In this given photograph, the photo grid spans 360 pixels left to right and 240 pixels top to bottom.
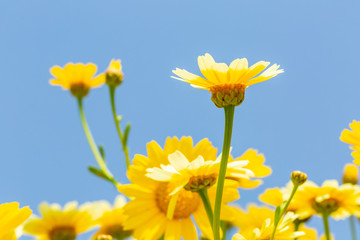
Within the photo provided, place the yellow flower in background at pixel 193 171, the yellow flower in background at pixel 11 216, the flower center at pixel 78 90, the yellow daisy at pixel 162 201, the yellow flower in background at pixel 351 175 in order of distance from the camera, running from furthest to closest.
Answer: the flower center at pixel 78 90
the yellow flower in background at pixel 351 175
the yellow daisy at pixel 162 201
the yellow flower in background at pixel 193 171
the yellow flower in background at pixel 11 216

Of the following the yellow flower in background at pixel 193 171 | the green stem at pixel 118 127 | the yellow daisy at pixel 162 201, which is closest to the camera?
the yellow flower in background at pixel 193 171

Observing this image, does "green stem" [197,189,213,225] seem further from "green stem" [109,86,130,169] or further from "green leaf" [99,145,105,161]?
"green leaf" [99,145,105,161]

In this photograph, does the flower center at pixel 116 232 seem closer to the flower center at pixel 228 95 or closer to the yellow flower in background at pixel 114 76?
the yellow flower in background at pixel 114 76

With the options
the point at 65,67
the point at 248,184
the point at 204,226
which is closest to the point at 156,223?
the point at 204,226

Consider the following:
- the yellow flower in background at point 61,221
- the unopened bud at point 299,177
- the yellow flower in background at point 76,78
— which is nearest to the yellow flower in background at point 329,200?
the unopened bud at point 299,177

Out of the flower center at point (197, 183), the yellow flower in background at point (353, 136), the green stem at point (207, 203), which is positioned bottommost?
the green stem at point (207, 203)

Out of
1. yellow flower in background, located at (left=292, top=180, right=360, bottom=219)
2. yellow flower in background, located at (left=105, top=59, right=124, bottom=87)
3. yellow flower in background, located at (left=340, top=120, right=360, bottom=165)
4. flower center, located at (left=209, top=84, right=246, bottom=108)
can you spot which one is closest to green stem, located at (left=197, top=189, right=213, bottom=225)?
flower center, located at (left=209, top=84, right=246, bottom=108)

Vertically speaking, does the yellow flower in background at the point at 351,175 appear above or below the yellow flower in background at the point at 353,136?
above
